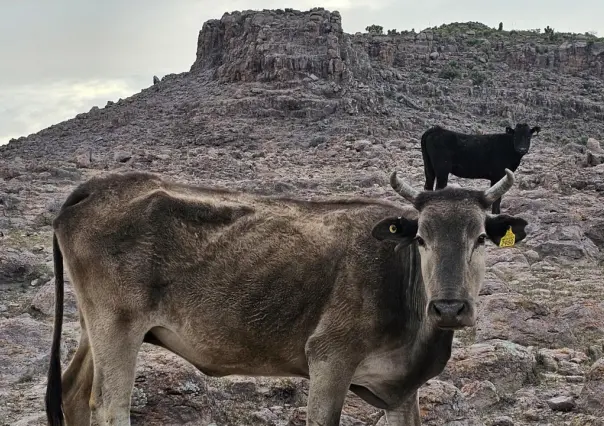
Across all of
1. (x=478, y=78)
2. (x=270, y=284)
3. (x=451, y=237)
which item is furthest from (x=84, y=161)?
(x=478, y=78)

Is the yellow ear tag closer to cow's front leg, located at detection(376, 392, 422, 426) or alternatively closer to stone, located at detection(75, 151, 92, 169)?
cow's front leg, located at detection(376, 392, 422, 426)

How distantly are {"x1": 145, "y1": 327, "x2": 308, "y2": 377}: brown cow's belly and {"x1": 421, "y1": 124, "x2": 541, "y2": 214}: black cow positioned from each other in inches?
641

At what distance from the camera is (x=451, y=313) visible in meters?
5.23

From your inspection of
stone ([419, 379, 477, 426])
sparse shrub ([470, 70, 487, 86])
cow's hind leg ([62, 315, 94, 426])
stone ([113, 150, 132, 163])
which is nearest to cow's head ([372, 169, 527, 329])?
stone ([419, 379, 477, 426])

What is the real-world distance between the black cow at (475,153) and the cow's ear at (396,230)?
16.3 meters

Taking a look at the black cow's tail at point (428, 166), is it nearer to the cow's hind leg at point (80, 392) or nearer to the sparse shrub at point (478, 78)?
the cow's hind leg at point (80, 392)

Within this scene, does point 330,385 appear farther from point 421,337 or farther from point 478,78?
point 478,78

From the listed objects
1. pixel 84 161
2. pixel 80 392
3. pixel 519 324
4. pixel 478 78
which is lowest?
pixel 84 161

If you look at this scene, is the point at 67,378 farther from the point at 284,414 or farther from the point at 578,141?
the point at 578,141

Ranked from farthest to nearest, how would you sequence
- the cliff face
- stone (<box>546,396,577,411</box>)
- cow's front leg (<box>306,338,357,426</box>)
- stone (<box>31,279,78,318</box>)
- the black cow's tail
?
the cliff face
the black cow's tail
stone (<box>31,279,78,318</box>)
stone (<box>546,396,577,411</box>)
cow's front leg (<box>306,338,357,426</box>)

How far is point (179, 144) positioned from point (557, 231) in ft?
98.2

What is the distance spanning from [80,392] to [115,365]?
0.76m

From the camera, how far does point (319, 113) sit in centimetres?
4709

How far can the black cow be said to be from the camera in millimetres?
21922
